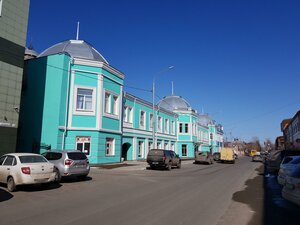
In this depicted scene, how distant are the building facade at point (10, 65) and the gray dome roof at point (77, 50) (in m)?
7.98

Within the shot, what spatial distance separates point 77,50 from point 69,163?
1609 cm

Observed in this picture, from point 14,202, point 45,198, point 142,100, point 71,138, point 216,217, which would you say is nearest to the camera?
point 216,217

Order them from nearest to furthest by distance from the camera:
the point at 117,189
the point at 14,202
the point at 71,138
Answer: the point at 14,202, the point at 117,189, the point at 71,138

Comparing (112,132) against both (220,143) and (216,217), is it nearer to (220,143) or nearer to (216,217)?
(216,217)

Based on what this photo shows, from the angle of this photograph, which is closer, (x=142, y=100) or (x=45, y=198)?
(x=45, y=198)

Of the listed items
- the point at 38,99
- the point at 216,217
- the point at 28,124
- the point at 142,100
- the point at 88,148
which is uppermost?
the point at 142,100

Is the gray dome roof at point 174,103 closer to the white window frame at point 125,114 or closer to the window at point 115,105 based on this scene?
the white window frame at point 125,114

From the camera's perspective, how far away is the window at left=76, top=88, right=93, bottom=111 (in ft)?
89.2

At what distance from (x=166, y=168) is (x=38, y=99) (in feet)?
41.6

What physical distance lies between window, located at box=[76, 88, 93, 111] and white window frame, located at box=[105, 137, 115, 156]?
364cm

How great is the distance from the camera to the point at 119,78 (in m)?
31.3

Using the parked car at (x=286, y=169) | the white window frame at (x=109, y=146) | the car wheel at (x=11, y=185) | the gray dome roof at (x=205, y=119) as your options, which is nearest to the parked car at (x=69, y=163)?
the car wheel at (x=11, y=185)

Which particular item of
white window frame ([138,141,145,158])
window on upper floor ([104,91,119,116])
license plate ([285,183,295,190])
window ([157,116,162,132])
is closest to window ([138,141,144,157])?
white window frame ([138,141,145,158])

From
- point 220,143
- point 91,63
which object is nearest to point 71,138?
point 91,63
